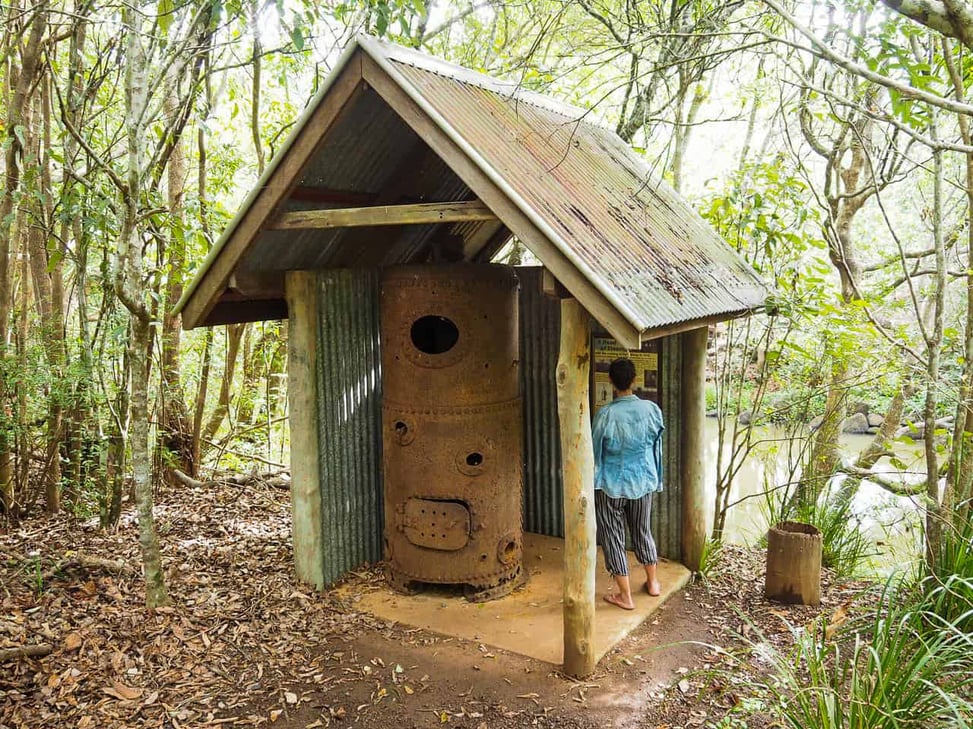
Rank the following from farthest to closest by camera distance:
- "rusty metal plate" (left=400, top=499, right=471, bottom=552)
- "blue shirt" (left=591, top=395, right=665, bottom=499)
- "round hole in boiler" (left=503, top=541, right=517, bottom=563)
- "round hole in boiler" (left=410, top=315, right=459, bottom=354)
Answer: "round hole in boiler" (left=410, top=315, right=459, bottom=354) → "round hole in boiler" (left=503, top=541, right=517, bottom=563) → "rusty metal plate" (left=400, top=499, right=471, bottom=552) → "blue shirt" (left=591, top=395, right=665, bottom=499)

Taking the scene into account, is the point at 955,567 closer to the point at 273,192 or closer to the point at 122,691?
the point at 273,192

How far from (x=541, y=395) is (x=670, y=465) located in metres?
1.36

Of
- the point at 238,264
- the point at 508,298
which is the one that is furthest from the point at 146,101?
the point at 508,298

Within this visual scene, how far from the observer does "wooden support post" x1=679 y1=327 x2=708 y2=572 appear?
6555mm

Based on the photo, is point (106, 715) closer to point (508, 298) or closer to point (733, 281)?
point (508, 298)

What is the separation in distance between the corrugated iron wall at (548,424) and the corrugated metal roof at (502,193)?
88cm

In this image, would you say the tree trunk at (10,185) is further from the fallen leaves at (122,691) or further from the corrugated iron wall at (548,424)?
the corrugated iron wall at (548,424)

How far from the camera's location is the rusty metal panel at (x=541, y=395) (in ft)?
23.3

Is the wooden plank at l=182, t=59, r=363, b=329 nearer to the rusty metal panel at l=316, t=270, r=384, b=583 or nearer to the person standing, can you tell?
the rusty metal panel at l=316, t=270, r=384, b=583

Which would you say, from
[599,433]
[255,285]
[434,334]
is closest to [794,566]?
[599,433]

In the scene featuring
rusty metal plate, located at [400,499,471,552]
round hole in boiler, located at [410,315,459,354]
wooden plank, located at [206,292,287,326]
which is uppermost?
wooden plank, located at [206,292,287,326]

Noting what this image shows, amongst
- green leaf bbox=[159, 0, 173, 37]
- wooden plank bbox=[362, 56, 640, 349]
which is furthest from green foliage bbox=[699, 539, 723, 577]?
green leaf bbox=[159, 0, 173, 37]

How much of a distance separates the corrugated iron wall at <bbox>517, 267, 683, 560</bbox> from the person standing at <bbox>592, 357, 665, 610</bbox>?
90cm

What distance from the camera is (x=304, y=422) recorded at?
19.8ft
